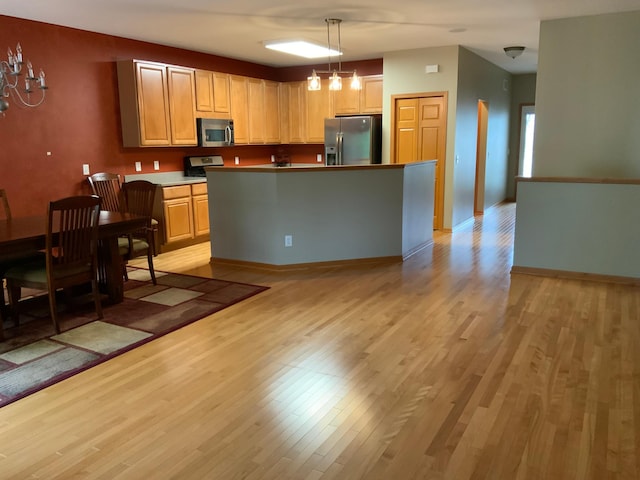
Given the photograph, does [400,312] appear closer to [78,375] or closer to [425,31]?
[78,375]

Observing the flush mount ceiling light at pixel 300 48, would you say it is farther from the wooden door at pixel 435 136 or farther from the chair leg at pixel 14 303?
the chair leg at pixel 14 303

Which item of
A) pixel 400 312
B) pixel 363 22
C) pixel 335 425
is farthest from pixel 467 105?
pixel 335 425

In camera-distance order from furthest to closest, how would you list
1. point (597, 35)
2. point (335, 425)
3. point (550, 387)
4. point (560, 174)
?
point (560, 174)
point (597, 35)
point (550, 387)
point (335, 425)

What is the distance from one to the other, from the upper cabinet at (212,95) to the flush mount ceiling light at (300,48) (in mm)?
1038

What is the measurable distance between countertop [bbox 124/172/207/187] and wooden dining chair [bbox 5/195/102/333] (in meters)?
2.59

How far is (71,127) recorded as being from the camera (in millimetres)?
5570

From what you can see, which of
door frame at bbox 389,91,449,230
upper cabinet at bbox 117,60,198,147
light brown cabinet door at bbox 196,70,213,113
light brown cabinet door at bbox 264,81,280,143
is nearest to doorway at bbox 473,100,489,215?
door frame at bbox 389,91,449,230

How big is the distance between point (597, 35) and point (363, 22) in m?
2.49

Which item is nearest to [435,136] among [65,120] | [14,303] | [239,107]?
[239,107]

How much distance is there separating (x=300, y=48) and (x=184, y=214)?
2.65 meters

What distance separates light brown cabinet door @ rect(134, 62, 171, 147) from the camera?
5.99 metres

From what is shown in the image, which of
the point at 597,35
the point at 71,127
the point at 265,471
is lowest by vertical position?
the point at 265,471

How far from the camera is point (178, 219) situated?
6438 millimetres

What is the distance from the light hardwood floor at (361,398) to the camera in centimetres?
216
